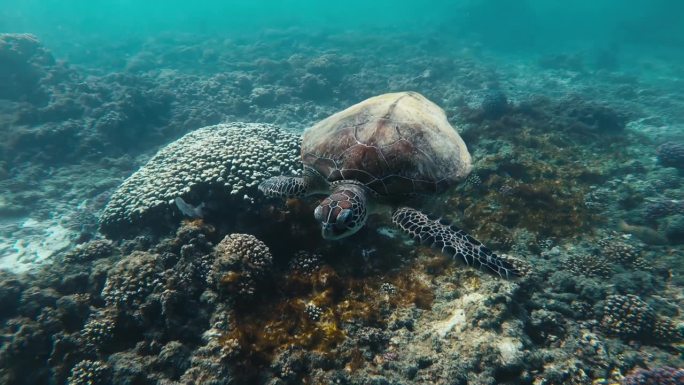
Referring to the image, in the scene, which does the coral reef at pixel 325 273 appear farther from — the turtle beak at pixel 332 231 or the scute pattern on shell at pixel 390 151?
the scute pattern on shell at pixel 390 151

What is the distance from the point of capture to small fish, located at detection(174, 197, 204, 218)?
5563mm

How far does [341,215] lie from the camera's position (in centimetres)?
373

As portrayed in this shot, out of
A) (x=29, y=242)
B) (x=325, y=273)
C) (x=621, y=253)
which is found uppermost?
(x=325, y=273)

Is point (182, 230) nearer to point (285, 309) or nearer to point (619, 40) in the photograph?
point (285, 309)

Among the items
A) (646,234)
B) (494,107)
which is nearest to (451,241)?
(646,234)

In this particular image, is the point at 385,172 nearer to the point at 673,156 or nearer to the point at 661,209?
the point at 661,209

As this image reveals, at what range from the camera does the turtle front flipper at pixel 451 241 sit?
3.60 m

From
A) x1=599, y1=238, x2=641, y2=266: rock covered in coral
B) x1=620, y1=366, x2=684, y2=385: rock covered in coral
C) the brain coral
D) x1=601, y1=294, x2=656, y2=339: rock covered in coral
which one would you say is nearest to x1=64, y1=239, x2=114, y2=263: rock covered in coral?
the brain coral

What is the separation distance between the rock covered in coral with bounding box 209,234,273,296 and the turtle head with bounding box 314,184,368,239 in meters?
1.01

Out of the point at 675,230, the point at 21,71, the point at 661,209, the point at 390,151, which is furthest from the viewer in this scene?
the point at 21,71

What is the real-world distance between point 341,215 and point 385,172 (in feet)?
3.59

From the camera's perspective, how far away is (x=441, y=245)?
12.3 ft

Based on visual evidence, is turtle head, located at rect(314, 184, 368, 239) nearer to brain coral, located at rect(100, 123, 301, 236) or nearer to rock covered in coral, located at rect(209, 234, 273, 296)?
rock covered in coral, located at rect(209, 234, 273, 296)

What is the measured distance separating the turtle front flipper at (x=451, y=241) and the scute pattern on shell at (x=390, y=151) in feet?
1.46
